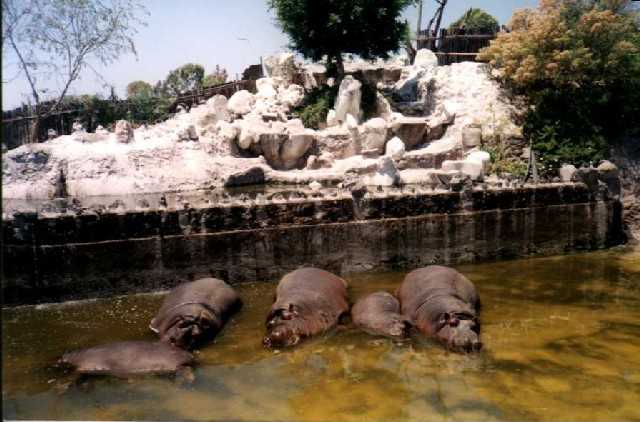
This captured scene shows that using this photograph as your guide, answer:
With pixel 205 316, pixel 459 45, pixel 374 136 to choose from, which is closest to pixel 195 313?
pixel 205 316

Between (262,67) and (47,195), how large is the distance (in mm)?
17074

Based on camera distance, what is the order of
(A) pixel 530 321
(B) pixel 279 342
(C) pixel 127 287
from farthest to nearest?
(C) pixel 127 287, (A) pixel 530 321, (B) pixel 279 342

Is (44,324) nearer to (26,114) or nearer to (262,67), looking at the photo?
(26,114)

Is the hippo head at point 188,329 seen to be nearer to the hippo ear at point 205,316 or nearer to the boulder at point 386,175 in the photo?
the hippo ear at point 205,316

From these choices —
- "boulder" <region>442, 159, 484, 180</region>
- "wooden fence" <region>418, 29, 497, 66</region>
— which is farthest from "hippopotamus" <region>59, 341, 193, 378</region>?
"wooden fence" <region>418, 29, 497, 66</region>

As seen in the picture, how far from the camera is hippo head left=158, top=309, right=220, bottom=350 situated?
7742 millimetres

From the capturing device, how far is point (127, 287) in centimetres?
1025

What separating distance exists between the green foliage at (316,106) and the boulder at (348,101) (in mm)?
1017

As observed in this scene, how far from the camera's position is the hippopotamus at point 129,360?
7.01m

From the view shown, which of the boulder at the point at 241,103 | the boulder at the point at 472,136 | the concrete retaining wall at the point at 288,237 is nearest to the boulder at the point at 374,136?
the boulder at the point at 472,136

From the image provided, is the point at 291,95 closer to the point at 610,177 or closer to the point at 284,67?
the point at 284,67

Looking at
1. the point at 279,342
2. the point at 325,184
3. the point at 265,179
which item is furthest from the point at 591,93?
the point at 279,342

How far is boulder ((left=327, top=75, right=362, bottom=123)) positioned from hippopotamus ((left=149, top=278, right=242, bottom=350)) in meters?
18.3

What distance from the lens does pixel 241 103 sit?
2855 cm
